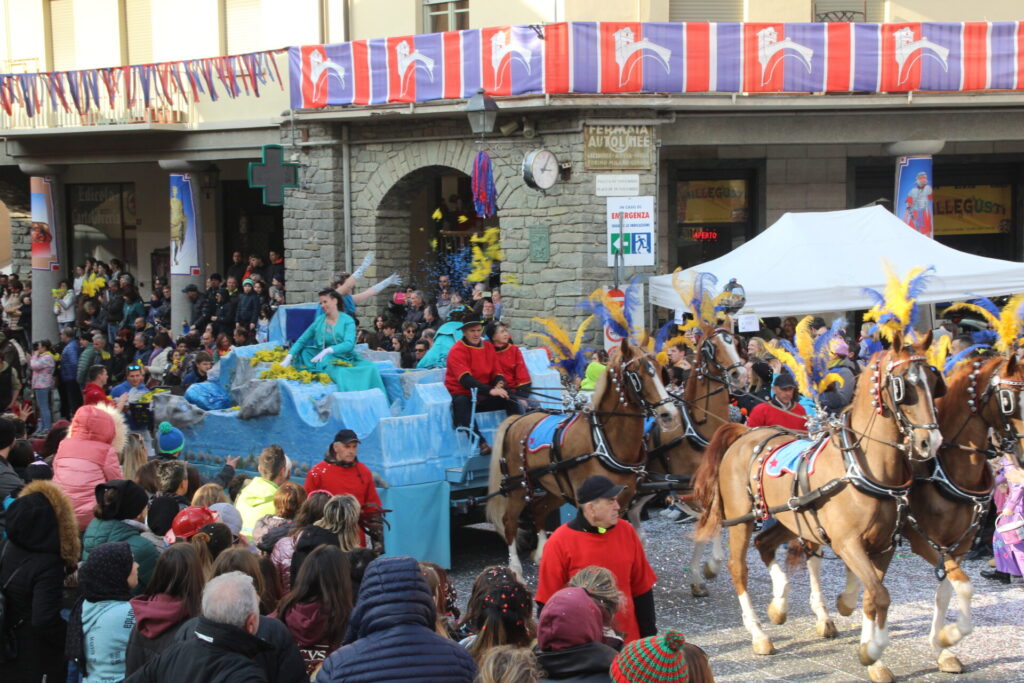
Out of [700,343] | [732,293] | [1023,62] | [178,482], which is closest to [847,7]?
[1023,62]

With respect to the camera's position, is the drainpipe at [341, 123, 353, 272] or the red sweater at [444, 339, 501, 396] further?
the drainpipe at [341, 123, 353, 272]

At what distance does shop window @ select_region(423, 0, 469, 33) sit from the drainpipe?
81.7 inches

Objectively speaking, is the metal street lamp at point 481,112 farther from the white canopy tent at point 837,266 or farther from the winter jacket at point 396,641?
the winter jacket at point 396,641

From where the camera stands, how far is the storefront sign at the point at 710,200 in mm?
20041

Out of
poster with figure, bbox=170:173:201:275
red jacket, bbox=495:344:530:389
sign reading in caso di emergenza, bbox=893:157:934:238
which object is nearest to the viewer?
red jacket, bbox=495:344:530:389

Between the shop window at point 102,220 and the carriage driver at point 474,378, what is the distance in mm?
17466

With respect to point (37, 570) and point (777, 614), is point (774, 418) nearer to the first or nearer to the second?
point (777, 614)

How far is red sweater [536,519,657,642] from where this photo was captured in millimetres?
5945

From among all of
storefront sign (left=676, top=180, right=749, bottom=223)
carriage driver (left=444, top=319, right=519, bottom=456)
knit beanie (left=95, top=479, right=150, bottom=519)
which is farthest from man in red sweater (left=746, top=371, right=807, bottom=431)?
storefront sign (left=676, top=180, right=749, bottom=223)

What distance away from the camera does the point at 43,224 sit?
23.9 metres

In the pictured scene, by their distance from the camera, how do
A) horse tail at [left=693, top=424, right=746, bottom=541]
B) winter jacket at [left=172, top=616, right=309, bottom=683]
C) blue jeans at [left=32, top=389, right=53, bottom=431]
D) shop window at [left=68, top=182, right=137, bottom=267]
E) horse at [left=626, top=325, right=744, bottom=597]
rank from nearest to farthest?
1. winter jacket at [left=172, top=616, right=309, bottom=683]
2. horse tail at [left=693, top=424, right=746, bottom=541]
3. horse at [left=626, top=325, right=744, bottom=597]
4. blue jeans at [left=32, top=389, right=53, bottom=431]
5. shop window at [left=68, top=182, right=137, bottom=267]

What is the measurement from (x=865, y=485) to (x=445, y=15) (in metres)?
13.2

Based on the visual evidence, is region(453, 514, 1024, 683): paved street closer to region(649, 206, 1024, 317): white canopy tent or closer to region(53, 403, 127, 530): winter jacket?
region(53, 403, 127, 530): winter jacket

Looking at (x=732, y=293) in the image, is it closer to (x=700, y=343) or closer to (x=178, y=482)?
(x=700, y=343)
